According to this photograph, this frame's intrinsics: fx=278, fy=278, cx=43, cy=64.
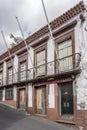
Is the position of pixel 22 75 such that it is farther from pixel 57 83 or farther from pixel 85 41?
pixel 85 41

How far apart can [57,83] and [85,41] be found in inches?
143

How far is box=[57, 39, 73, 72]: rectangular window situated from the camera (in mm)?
17844

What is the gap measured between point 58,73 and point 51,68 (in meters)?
1.50

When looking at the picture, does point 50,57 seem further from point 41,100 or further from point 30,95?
point 30,95

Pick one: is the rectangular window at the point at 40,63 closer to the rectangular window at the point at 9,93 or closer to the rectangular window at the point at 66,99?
the rectangular window at the point at 66,99

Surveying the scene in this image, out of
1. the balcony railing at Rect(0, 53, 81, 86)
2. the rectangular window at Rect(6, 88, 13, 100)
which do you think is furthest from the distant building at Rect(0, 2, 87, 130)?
the rectangular window at Rect(6, 88, 13, 100)

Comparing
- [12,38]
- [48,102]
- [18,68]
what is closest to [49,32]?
[48,102]

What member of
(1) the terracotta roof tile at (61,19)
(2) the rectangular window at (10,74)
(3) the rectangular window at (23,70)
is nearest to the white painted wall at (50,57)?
(1) the terracotta roof tile at (61,19)

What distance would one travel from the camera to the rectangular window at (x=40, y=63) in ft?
69.0

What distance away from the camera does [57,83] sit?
61.2 ft

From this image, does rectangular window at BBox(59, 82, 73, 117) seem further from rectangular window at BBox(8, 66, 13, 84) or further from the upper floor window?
rectangular window at BBox(8, 66, 13, 84)

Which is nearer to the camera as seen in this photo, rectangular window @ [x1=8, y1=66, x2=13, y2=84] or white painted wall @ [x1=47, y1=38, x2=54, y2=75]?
white painted wall @ [x1=47, y1=38, x2=54, y2=75]

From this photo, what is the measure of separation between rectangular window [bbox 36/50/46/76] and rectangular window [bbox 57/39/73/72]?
7.14 ft

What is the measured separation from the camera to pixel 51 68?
19.6m
